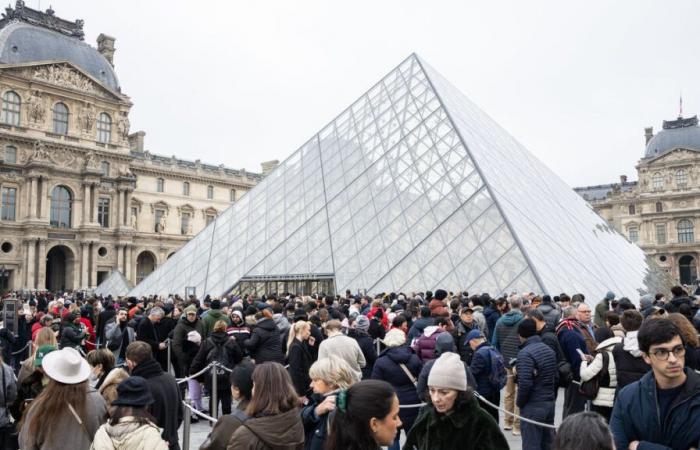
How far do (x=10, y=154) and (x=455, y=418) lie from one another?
45.2 metres

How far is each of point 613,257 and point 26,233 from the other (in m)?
38.2

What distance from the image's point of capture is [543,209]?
18.8 m

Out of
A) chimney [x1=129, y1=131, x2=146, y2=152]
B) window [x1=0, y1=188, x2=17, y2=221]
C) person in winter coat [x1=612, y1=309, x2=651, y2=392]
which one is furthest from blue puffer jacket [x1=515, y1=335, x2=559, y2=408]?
chimney [x1=129, y1=131, x2=146, y2=152]

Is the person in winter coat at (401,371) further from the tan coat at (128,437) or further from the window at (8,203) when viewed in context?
the window at (8,203)

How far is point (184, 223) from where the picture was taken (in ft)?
175

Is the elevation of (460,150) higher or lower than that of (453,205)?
higher

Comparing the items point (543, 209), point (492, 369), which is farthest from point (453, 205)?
point (492, 369)

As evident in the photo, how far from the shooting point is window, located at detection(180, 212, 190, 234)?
5289 centimetres

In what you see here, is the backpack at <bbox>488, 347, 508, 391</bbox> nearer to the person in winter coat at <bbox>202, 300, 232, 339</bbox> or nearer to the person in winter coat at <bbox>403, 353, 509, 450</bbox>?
the person in winter coat at <bbox>403, 353, 509, 450</bbox>

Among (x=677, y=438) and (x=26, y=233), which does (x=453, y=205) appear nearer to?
(x=677, y=438)

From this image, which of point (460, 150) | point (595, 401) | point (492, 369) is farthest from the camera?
point (460, 150)

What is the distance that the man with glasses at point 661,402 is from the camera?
2.41 metres

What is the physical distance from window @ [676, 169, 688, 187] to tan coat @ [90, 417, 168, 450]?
69.3m

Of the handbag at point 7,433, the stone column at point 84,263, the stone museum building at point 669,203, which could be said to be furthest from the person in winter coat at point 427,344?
the stone museum building at point 669,203
